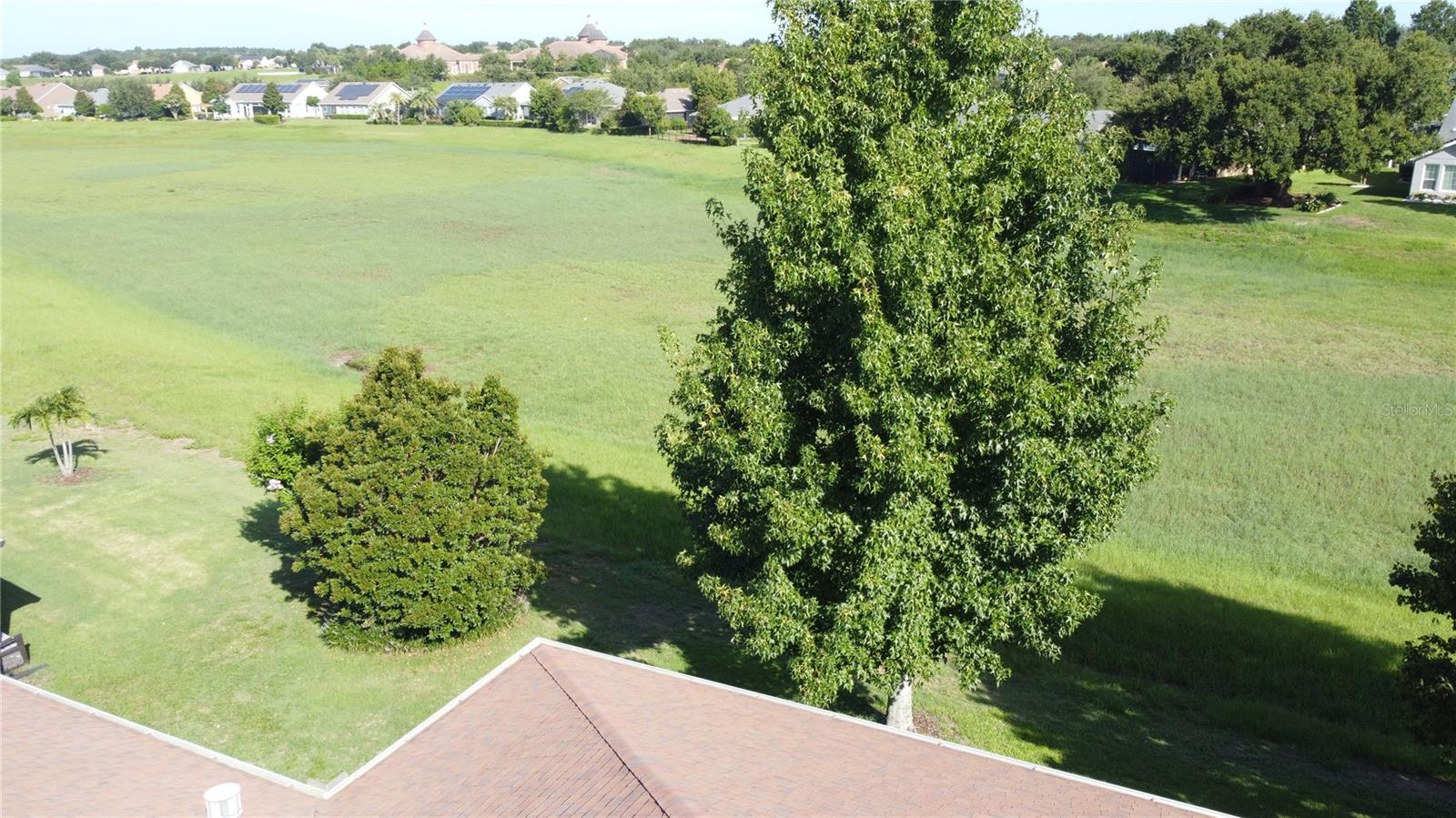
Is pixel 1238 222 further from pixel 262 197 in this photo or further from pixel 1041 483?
pixel 262 197

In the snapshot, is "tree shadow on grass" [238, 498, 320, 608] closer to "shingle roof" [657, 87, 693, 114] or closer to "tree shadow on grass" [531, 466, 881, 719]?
"tree shadow on grass" [531, 466, 881, 719]

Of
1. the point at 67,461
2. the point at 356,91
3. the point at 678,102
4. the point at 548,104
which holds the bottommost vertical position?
the point at 67,461

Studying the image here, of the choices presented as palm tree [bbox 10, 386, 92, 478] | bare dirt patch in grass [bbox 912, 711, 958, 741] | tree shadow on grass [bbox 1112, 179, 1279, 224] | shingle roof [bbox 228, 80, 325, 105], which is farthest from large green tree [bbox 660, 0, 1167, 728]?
shingle roof [bbox 228, 80, 325, 105]

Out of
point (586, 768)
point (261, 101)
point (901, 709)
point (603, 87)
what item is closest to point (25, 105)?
point (261, 101)

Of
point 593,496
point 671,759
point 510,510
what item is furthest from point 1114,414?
point 593,496

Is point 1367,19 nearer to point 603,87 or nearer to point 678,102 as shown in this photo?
point 678,102

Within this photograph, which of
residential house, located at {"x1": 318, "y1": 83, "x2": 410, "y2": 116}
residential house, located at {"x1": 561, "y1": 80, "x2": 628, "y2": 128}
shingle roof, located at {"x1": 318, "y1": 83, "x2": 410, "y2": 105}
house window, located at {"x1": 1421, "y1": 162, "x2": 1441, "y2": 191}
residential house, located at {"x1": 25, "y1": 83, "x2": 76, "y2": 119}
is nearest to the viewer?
house window, located at {"x1": 1421, "y1": 162, "x2": 1441, "y2": 191}

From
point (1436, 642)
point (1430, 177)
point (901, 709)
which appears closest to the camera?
point (1436, 642)
